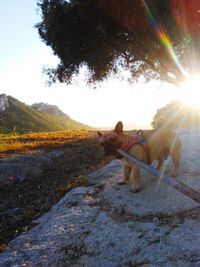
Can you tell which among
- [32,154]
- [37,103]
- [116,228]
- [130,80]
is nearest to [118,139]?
[116,228]

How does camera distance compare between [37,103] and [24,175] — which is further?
[37,103]

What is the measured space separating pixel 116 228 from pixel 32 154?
10810 millimetres

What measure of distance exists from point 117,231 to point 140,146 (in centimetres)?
256

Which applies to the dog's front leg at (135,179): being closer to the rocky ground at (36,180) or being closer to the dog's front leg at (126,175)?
the dog's front leg at (126,175)

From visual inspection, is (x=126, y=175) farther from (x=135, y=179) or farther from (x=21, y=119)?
(x=21, y=119)

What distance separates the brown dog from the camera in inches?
340

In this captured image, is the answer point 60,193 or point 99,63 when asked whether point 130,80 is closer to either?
point 99,63

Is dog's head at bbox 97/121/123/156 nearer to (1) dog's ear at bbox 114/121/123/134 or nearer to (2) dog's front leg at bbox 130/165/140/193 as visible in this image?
(1) dog's ear at bbox 114/121/123/134

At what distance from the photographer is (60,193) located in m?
10.9

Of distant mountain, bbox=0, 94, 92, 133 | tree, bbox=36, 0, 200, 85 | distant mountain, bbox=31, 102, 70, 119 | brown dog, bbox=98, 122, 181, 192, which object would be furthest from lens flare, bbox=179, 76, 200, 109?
distant mountain, bbox=31, 102, 70, 119

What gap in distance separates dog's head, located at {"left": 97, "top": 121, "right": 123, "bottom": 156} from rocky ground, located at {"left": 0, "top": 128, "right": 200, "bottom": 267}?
3.64ft

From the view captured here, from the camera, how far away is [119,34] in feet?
87.6

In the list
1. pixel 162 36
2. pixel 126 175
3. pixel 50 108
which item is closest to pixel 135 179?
pixel 126 175

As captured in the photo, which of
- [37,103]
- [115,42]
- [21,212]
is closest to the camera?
[21,212]
